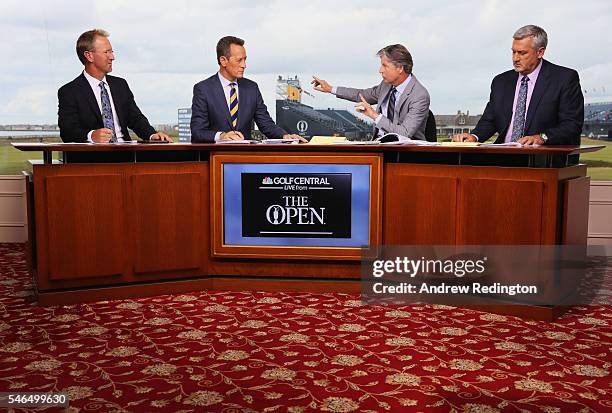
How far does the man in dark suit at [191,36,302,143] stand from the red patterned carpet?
1.51 m

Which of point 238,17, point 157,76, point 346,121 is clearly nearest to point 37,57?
point 157,76

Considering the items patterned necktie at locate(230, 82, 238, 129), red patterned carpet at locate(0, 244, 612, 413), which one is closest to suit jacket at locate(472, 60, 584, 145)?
red patterned carpet at locate(0, 244, 612, 413)

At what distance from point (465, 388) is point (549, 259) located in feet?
4.92

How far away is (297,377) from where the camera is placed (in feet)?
10.9

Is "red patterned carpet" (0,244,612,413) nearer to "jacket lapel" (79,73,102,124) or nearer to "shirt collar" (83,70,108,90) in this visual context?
"jacket lapel" (79,73,102,124)

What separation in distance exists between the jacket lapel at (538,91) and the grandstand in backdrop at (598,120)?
291 cm

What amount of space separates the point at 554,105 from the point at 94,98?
11.7 feet

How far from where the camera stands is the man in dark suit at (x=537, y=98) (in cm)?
500

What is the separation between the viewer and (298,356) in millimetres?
3641

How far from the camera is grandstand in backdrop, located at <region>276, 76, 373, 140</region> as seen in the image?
24.7ft

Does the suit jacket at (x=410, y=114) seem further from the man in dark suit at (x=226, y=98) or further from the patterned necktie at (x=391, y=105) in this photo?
the man in dark suit at (x=226, y=98)

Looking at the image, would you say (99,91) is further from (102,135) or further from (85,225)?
(85,225)

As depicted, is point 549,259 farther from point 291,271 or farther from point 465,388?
point 291,271

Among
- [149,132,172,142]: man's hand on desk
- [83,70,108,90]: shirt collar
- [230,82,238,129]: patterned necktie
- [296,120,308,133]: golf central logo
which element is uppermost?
[83,70,108,90]: shirt collar
